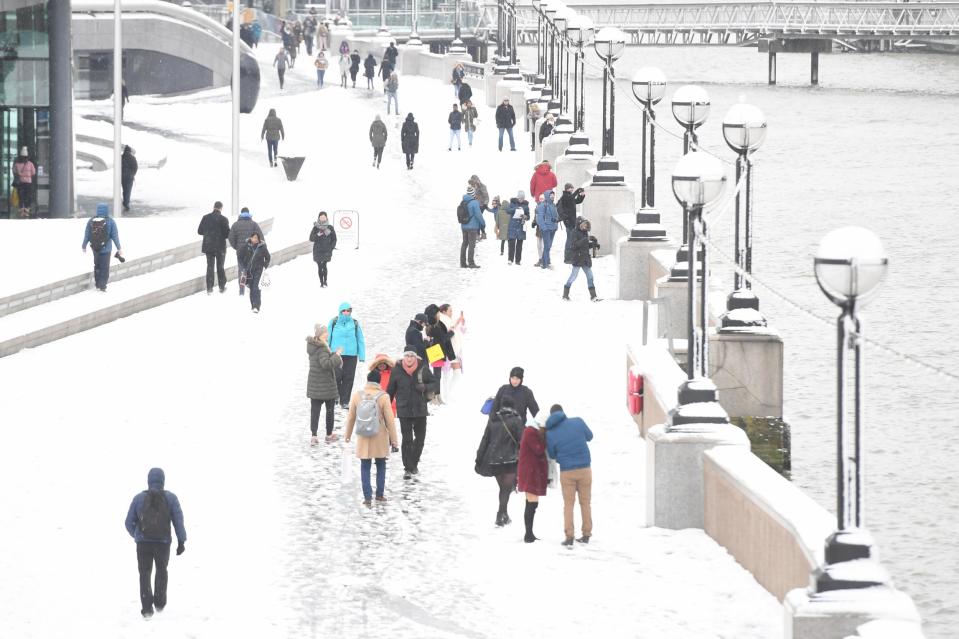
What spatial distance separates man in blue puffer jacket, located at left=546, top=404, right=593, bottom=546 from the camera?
15.6 metres

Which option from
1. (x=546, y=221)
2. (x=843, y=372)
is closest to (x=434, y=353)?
(x=843, y=372)

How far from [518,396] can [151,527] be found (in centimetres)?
426

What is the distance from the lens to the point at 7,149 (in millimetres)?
36812

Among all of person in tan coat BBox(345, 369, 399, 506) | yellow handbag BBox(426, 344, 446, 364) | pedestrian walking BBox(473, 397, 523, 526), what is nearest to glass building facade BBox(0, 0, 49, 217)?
yellow handbag BBox(426, 344, 446, 364)

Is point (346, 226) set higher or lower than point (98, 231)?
higher

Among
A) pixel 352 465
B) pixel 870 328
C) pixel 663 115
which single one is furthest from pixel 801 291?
pixel 663 115

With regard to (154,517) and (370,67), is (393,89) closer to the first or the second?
(370,67)

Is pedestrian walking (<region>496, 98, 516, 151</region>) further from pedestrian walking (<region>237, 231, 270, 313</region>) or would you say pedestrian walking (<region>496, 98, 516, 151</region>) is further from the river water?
pedestrian walking (<region>237, 231, 270, 313</region>)

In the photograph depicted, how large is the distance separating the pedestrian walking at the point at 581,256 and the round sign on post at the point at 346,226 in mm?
6481

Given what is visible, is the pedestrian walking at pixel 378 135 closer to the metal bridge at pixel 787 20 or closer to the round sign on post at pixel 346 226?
the round sign on post at pixel 346 226

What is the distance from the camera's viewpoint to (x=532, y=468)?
1577 cm

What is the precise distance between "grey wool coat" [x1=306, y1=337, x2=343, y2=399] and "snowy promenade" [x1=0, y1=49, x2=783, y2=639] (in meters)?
0.62

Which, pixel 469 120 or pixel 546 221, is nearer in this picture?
pixel 546 221

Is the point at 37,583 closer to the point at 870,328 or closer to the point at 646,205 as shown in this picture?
the point at 646,205
